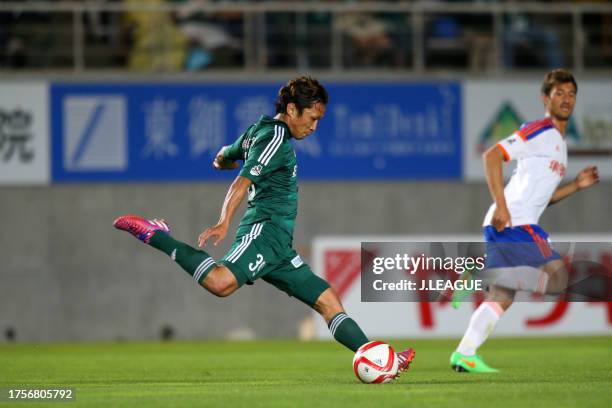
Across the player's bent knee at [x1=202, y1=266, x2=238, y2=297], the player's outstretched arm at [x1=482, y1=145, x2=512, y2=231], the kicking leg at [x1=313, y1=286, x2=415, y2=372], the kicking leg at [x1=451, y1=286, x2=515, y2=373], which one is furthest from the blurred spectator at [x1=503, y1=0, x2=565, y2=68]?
the player's bent knee at [x1=202, y1=266, x2=238, y2=297]

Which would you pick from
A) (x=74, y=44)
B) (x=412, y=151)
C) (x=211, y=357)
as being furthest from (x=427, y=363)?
(x=74, y=44)

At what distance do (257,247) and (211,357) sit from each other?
15.3 ft

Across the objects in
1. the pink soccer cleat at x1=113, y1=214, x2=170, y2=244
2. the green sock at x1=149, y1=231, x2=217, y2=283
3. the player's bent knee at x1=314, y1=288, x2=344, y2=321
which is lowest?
the player's bent knee at x1=314, y1=288, x2=344, y2=321

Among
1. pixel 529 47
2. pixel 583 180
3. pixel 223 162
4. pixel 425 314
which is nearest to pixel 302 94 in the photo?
pixel 223 162

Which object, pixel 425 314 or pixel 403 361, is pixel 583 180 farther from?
pixel 425 314

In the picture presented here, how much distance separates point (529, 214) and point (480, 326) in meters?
0.87

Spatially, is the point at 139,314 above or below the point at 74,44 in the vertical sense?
below

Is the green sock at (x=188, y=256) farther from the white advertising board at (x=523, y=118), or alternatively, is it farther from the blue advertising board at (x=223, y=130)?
the white advertising board at (x=523, y=118)

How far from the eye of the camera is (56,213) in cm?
1702

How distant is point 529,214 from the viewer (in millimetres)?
8930

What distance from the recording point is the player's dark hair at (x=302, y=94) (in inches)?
313

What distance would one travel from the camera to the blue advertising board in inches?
657

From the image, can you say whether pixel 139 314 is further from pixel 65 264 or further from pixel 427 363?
pixel 427 363

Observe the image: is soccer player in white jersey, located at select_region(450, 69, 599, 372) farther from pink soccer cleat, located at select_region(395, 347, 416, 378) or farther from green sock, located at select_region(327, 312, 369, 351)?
green sock, located at select_region(327, 312, 369, 351)
